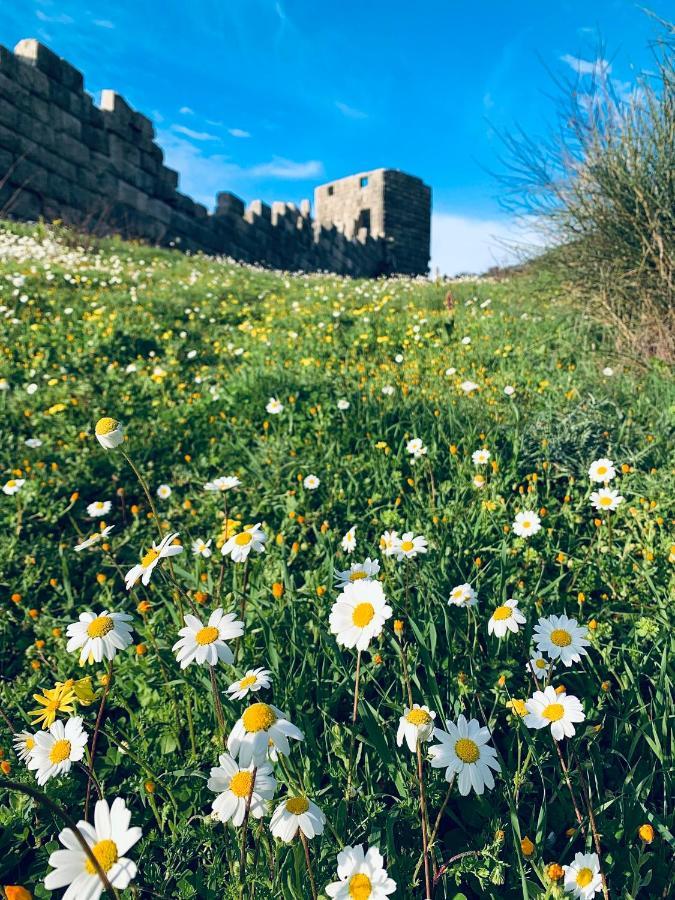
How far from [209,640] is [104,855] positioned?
0.43 metres

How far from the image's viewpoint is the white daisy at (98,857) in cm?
75

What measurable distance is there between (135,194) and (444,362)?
392 inches

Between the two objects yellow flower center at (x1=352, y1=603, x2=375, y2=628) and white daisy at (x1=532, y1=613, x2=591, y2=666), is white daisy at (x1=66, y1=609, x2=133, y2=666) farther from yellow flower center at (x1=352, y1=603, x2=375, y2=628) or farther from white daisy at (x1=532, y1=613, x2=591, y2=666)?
white daisy at (x1=532, y1=613, x2=591, y2=666)

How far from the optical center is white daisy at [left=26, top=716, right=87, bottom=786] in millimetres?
1095

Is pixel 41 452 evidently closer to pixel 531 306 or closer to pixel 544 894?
pixel 544 894

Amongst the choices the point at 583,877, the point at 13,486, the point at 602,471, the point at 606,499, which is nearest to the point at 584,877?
the point at 583,877

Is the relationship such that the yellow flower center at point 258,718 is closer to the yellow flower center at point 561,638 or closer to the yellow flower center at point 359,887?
the yellow flower center at point 359,887

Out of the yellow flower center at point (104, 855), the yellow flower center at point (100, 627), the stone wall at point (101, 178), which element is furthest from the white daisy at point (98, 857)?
the stone wall at point (101, 178)

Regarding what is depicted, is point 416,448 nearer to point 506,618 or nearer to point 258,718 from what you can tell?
point 506,618

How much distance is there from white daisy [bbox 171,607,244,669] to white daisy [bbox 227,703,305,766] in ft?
0.55

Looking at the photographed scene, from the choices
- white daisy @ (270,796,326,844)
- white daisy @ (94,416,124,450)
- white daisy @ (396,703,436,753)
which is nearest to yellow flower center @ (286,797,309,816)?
white daisy @ (270,796,326,844)

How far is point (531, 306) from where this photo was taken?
6.35 m

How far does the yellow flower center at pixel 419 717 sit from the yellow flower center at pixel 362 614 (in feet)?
0.68

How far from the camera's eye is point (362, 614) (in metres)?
1.21
